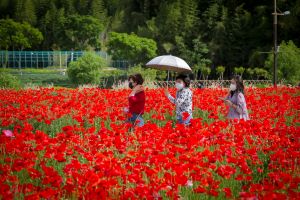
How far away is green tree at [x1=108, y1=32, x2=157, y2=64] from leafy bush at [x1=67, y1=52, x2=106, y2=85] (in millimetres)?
15160

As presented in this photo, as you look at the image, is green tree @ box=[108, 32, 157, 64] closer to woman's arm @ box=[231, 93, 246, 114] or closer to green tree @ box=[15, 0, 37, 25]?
green tree @ box=[15, 0, 37, 25]

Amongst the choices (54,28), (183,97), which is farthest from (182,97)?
(54,28)

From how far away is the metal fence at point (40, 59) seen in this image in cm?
8031

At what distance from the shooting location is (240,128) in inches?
260

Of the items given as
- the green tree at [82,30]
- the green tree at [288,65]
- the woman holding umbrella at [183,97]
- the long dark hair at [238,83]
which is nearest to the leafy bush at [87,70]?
the green tree at [288,65]

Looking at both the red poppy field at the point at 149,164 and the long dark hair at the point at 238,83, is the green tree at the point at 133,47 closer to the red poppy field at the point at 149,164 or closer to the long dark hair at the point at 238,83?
the long dark hair at the point at 238,83

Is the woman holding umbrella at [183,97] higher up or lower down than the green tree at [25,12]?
lower down

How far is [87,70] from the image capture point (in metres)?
38.4

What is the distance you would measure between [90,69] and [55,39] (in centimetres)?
5459

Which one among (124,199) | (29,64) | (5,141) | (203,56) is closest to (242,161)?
(124,199)

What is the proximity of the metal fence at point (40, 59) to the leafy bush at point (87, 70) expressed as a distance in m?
38.7

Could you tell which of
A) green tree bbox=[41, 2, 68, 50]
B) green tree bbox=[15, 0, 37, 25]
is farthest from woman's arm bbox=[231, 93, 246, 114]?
green tree bbox=[15, 0, 37, 25]

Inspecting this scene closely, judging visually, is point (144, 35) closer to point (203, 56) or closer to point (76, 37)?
point (203, 56)

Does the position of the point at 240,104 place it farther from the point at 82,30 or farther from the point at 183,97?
the point at 82,30
